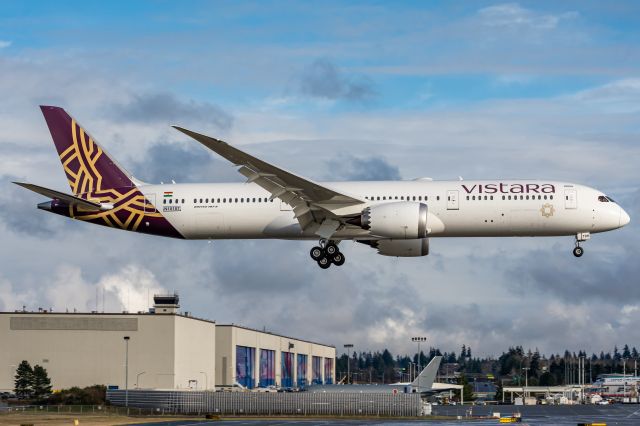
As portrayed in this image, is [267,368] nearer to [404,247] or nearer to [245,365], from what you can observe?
[245,365]

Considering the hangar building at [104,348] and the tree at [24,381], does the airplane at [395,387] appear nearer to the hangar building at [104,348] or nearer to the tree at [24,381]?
the hangar building at [104,348]

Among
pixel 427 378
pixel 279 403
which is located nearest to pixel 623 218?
pixel 279 403

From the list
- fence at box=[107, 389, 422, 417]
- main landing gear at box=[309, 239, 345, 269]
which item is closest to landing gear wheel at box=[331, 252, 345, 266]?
main landing gear at box=[309, 239, 345, 269]

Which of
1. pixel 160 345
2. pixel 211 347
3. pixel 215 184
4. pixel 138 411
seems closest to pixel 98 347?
pixel 160 345

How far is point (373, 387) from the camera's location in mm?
117812

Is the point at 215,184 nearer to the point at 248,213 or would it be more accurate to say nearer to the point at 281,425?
the point at 248,213

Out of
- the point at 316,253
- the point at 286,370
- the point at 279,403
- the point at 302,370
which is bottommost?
the point at 279,403

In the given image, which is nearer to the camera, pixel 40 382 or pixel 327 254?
pixel 327 254

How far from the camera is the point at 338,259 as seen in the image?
211ft

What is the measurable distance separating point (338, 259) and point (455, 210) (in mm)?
8579

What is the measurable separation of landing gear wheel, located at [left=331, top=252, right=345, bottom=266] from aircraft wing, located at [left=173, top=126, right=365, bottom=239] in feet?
7.55

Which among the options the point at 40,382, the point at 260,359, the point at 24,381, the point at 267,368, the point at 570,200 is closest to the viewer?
the point at 570,200

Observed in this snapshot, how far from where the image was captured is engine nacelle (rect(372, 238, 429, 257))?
64.5 m

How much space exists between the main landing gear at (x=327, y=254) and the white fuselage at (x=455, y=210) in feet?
3.09
